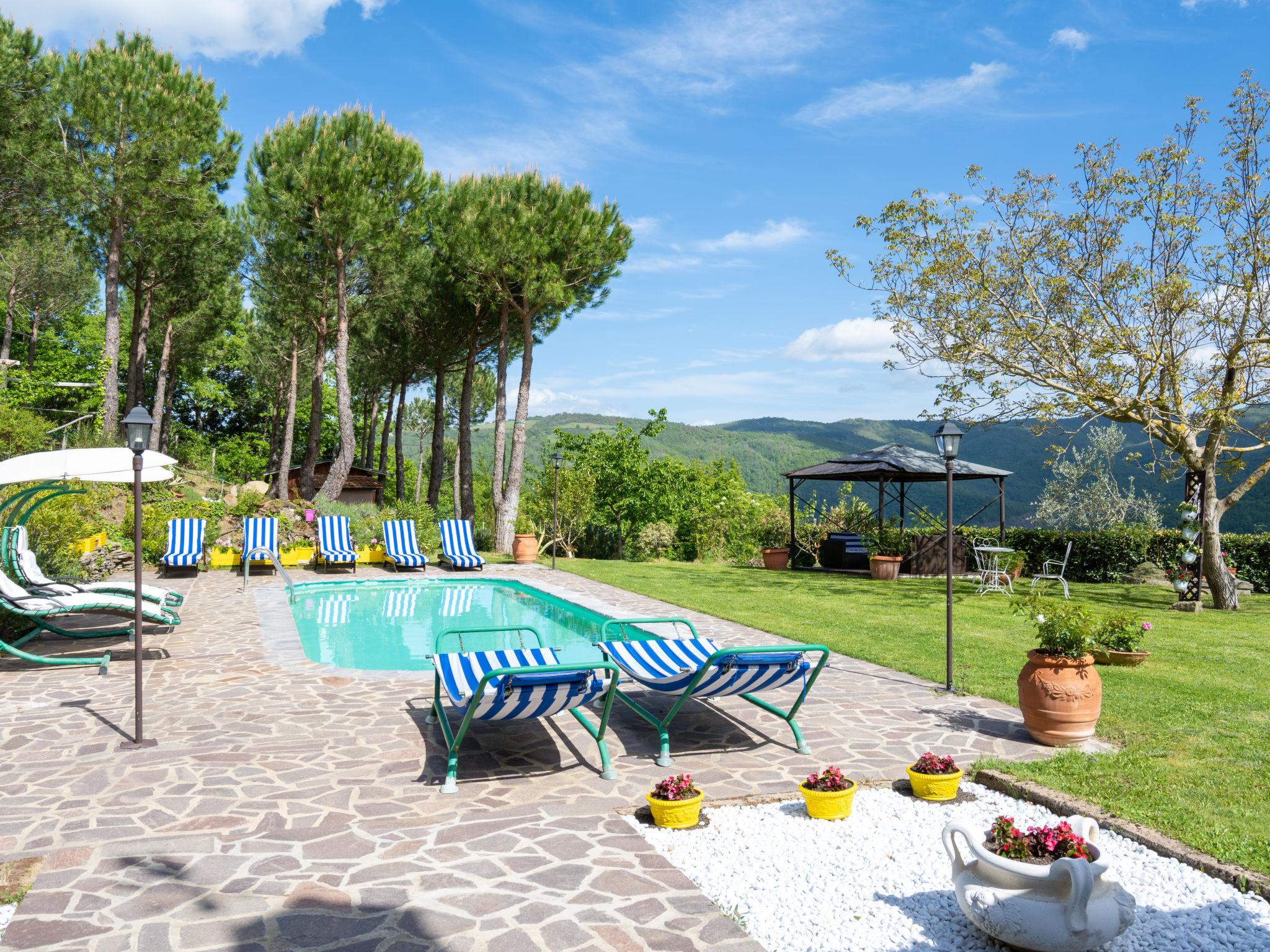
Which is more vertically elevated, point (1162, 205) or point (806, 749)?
point (1162, 205)

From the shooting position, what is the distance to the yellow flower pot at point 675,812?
3.62 m

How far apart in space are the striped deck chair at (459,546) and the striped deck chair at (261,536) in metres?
2.86

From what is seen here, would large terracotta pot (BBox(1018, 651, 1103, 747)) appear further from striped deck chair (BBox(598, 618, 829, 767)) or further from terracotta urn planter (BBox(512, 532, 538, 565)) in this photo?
terracotta urn planter (BBox(512, 532, 538, 565))

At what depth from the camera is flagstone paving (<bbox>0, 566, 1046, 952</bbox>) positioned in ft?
9.07

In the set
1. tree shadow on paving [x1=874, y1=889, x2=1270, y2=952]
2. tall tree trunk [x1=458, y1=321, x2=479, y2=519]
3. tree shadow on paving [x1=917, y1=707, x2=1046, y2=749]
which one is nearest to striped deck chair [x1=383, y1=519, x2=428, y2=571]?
tall tree trunk [x1=458, y1=321, x2=479, y2=519]

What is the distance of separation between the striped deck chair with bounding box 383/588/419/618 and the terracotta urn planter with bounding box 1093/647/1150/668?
773cm

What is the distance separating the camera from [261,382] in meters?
32.1

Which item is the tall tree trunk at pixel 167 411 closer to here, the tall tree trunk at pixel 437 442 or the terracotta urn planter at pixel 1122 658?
the tall tree trunk at pixel 437 442

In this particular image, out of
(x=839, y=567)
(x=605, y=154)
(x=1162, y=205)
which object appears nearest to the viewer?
(x=1162, y=205)

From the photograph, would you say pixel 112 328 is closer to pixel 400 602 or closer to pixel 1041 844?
pixel 400 602

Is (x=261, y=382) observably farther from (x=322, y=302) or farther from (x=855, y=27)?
(x=855, y=27)

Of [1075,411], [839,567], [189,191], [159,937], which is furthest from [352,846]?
[189,191]

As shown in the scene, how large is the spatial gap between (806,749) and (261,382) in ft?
105

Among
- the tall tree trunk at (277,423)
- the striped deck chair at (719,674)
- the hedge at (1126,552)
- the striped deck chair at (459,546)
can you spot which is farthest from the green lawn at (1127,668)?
the tall tree trunk at (277,423)
